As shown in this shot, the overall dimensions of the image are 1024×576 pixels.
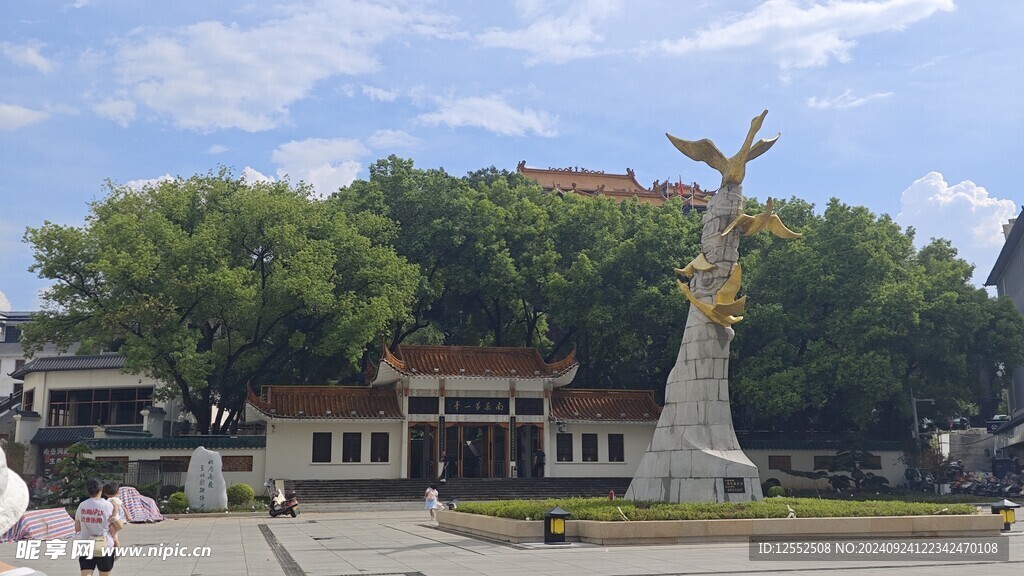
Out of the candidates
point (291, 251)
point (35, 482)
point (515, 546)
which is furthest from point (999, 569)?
point (35, 482)

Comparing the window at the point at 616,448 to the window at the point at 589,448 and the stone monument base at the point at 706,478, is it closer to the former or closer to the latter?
the window at the point at 589,448

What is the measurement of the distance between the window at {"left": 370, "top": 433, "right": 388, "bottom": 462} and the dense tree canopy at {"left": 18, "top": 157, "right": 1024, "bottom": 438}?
295 centimetres

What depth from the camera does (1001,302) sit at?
34.5 metres

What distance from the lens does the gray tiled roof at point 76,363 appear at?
3812 cm

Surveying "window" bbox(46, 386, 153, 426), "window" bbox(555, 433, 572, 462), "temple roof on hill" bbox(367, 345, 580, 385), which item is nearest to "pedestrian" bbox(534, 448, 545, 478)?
"window" bbox(555, 433, 572, 462)

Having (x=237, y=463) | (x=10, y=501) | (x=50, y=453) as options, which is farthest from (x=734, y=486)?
(x=50, y=453)

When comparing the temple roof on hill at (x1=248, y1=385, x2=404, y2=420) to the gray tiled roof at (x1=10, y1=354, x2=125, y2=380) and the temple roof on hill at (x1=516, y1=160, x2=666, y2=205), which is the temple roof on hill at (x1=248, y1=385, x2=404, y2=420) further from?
the temple roof on hill at (x1=516, y1=160, x2=666, y2=205)

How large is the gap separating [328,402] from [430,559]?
746 inches

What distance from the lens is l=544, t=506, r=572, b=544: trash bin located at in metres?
15.6

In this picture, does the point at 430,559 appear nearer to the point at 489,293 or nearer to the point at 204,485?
the point at 204,485

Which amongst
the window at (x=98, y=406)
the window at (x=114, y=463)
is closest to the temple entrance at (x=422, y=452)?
the window at (x=114, y=463)

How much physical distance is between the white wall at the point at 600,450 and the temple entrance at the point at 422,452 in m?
4.31

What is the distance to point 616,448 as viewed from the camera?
34625 mm

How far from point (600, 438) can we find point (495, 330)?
7.52m
